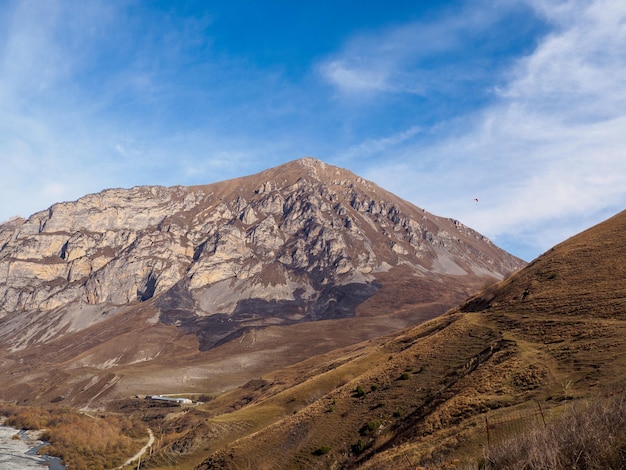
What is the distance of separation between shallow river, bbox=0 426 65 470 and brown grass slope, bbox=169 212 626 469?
166 ft

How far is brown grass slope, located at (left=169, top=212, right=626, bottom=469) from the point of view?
3039 centimetres

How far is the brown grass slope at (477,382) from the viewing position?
99.7 feet

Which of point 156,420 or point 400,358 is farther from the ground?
point 400,358

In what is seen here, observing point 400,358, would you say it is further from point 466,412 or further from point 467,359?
point 466,412

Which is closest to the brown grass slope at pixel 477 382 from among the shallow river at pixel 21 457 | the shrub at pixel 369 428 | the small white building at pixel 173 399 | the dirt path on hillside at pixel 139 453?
the shrub at pixel 369 428

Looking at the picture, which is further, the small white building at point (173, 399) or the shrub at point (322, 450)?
the small white building at point (173, 399)

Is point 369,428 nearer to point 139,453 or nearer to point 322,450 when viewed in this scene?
point 322,450

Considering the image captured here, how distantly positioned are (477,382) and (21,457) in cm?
10782

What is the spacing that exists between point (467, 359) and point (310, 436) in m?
18.0

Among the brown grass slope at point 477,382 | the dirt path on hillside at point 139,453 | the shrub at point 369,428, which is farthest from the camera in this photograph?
the dirt path on hillside at point 139,453

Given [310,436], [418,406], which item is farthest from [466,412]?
[310,436]

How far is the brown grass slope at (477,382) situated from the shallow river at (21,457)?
50.6 m

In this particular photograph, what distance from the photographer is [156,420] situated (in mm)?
154375

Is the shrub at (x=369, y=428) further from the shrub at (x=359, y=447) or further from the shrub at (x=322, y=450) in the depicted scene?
the shrub at (x=322, y=450)
